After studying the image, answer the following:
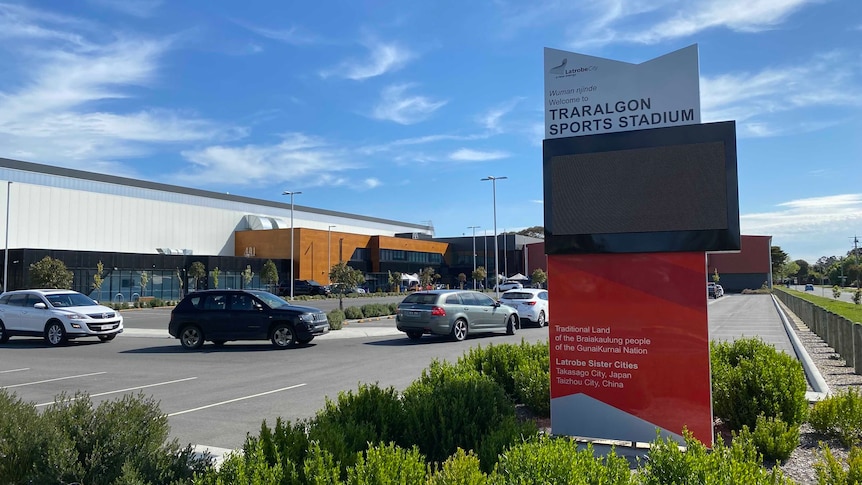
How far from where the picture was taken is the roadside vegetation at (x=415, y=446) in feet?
11.0

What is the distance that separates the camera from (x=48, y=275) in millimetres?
42000

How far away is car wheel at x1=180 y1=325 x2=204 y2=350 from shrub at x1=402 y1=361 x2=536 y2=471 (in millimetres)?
13531

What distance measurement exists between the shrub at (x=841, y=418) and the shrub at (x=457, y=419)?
10.9 ft

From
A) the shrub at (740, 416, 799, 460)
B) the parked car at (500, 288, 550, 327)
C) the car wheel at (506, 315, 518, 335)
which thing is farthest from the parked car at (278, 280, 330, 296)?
the shrub at (740, 416, 799, 460)

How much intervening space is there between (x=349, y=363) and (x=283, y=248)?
62674 mm

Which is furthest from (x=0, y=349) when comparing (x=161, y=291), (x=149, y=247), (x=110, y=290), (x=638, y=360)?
(x=149, y=247)

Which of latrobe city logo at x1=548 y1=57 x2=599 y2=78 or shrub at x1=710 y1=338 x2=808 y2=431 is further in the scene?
latrobe city logo at x1=548 y1=57 x2=599 y2=78

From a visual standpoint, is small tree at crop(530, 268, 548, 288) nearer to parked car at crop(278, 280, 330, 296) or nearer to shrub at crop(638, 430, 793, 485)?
parked car at crop(278, 280, 330, 296)

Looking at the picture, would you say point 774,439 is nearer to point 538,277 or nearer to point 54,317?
point 54,317

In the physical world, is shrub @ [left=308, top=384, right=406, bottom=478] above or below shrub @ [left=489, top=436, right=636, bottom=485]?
below

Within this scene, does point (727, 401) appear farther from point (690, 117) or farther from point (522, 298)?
point (522, 298)

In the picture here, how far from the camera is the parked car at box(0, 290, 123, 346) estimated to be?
18.4m

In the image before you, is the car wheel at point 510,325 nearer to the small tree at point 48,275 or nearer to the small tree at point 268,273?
the small tree at point 48,275

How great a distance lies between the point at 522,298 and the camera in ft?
83.7
